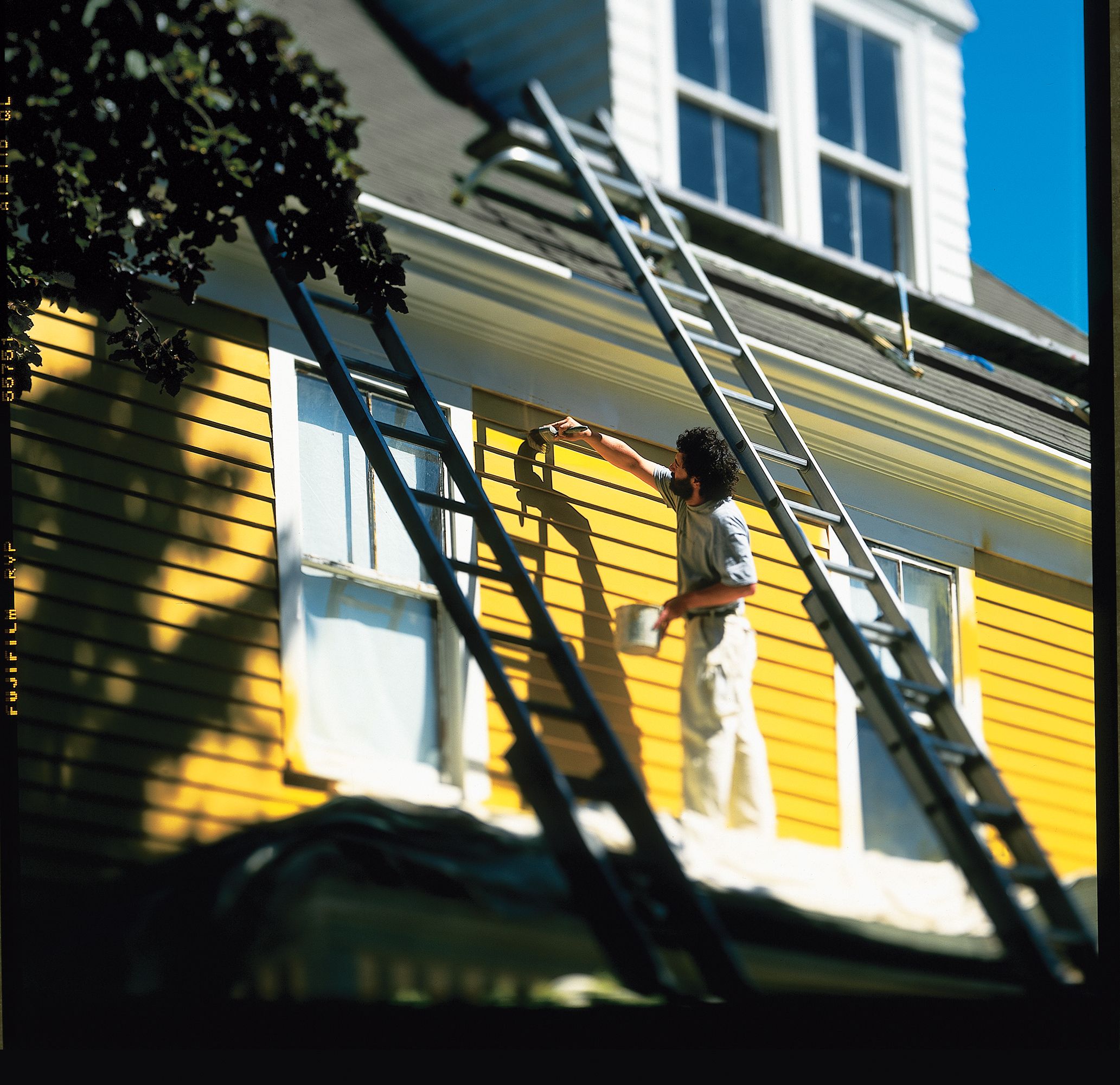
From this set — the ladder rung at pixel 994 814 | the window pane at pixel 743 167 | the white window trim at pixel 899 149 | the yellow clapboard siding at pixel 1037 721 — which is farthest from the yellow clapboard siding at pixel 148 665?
the white window trim at pixel 899 149

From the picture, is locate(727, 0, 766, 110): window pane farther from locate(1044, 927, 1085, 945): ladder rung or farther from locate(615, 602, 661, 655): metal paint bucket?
locate(1044, 927, 1085, 945): ladder rung

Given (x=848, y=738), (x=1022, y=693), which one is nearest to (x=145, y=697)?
(x=848, y=738)

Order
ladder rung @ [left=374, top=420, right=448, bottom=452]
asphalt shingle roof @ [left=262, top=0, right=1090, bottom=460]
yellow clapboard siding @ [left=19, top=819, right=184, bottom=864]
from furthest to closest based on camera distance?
asphalt shingle roof @ [left=262, top=0, right=1090, bottom=460], ladder rung @ [left=374, top=420, right=448, bottom=452], yellow clapboard siding @ [left=19, top=819, right=184, bottom=864]

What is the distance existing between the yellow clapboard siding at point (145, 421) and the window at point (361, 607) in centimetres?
19

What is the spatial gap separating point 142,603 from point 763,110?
4035 mm

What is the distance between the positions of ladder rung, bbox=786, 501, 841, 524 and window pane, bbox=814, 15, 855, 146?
2680 millimetres

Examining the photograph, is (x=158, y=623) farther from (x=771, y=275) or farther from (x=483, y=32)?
(x=483, y=32)

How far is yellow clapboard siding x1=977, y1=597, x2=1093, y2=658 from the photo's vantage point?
512 centimetres

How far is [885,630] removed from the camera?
179 inches

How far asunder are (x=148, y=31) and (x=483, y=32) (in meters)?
3.63

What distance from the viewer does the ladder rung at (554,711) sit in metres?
3.96

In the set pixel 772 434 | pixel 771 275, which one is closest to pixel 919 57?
pixel 771 275

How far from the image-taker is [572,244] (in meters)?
5.80

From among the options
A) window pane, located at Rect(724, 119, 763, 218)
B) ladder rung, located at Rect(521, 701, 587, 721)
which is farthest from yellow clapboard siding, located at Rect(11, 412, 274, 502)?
window pane, located at Rect(724, 119, 763, 218)
